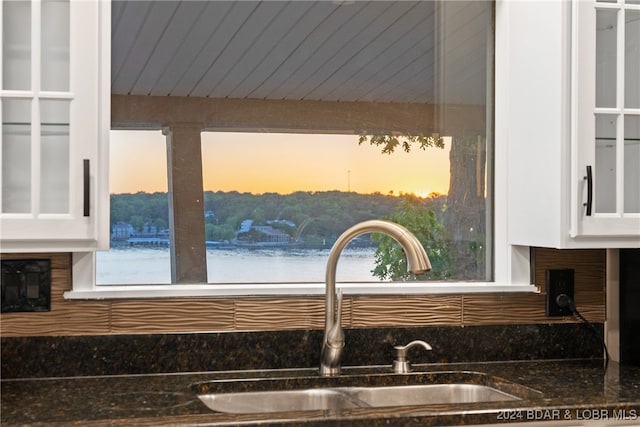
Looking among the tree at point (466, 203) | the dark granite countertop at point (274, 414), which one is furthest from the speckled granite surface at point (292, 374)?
the tree at point (466, 203)

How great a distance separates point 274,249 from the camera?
92.3 inches

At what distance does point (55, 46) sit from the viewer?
1.89 metres

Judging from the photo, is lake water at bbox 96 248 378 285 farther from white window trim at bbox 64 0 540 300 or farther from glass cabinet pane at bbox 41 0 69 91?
glass cabinet pane at bbox 41 0 69 91

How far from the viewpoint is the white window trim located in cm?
222

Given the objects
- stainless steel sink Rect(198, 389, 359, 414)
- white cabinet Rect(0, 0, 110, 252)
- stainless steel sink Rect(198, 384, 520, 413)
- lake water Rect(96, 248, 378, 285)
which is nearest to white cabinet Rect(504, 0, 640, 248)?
stainless steel sink Rect(198, 384, 520, 413)

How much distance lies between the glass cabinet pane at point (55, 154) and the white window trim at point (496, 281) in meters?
0.36

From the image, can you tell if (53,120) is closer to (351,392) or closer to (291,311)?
(291,311)

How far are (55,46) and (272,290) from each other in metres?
0.83

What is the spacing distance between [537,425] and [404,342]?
0.58m

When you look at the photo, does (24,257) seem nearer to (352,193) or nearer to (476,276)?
(352,193)

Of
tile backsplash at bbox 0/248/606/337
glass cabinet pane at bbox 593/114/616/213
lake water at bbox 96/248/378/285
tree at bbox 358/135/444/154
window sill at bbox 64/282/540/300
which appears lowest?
tile backsplash at bbox 0/248/606/337

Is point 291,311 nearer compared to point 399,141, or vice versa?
point 291,311

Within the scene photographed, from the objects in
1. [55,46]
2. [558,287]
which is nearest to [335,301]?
[558,287]

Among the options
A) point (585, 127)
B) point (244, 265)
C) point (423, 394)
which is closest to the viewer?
point (585, 127)
